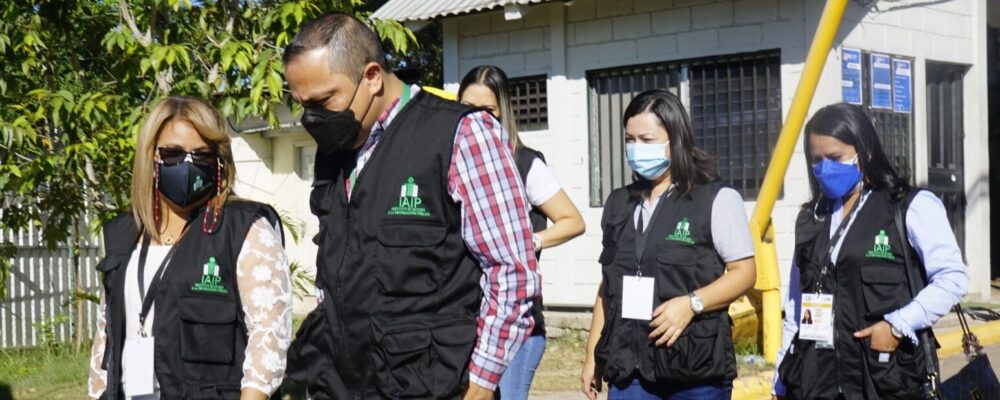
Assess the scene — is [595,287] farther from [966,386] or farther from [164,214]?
[164,214]

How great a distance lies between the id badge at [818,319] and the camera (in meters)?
4.44

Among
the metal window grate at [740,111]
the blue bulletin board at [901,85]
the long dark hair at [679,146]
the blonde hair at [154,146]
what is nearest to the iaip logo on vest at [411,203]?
the blonde hair at [154,146]

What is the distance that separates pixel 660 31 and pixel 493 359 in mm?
9054

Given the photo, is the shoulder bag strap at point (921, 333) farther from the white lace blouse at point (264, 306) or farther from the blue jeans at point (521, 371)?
the white lace blouse at point (264, 306)

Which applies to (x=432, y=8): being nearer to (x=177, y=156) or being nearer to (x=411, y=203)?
(x=177, y=156)

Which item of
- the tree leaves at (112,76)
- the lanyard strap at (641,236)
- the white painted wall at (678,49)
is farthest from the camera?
the white painted wall at (678,49)

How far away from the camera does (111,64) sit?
8.38 m

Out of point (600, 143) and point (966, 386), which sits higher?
point (600, 143)

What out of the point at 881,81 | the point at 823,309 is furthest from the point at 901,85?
the point at 823,309

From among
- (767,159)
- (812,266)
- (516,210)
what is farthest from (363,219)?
(767,159)

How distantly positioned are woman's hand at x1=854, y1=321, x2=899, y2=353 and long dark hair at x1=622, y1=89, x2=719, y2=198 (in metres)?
0.80

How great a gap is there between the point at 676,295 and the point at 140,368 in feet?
6.25

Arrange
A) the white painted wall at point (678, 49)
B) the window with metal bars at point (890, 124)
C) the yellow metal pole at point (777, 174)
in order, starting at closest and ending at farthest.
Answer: the yellow metal pole at point (777, 174)
the white painted wall at point (678, 49)
the window with metal bars at point (890, 124)

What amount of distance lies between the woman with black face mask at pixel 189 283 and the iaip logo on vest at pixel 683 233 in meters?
1.50
